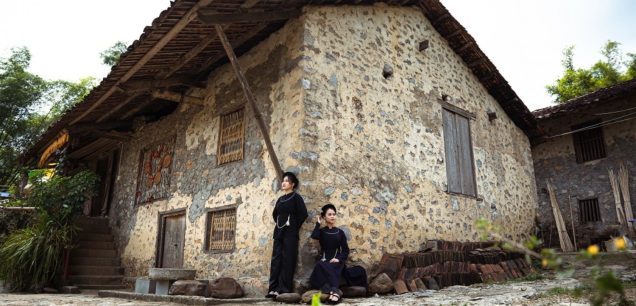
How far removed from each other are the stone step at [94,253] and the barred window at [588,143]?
493 inches

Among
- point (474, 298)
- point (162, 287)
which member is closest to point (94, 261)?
point (162, 287)

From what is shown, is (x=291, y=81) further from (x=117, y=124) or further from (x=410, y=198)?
(x=117, y=124)

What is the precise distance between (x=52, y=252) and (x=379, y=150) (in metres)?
6.29

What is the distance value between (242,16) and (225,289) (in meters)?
3.69

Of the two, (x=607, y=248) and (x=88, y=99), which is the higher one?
(x=88, y=99)

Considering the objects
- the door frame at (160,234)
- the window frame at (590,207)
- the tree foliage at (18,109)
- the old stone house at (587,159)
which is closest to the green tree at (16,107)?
the tree foliage at (18,109)

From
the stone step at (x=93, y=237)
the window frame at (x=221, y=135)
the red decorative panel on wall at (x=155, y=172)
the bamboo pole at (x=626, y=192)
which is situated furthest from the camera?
the bamboo pole at (x=626, y=192)

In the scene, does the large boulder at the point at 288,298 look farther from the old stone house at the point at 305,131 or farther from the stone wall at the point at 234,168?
the stone wall at the point at 234,168

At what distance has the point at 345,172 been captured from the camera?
258 inches

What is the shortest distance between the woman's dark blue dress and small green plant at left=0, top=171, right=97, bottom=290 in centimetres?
553

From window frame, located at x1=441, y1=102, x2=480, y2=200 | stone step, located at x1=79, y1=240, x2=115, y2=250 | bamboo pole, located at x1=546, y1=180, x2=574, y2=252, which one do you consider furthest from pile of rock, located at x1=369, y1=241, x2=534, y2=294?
stone step, located at x1=79, y1=240, x2=115, y2=250

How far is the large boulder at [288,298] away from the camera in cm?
541

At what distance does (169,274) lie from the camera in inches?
253

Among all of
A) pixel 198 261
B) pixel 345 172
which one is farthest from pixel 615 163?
pixel 198 261
